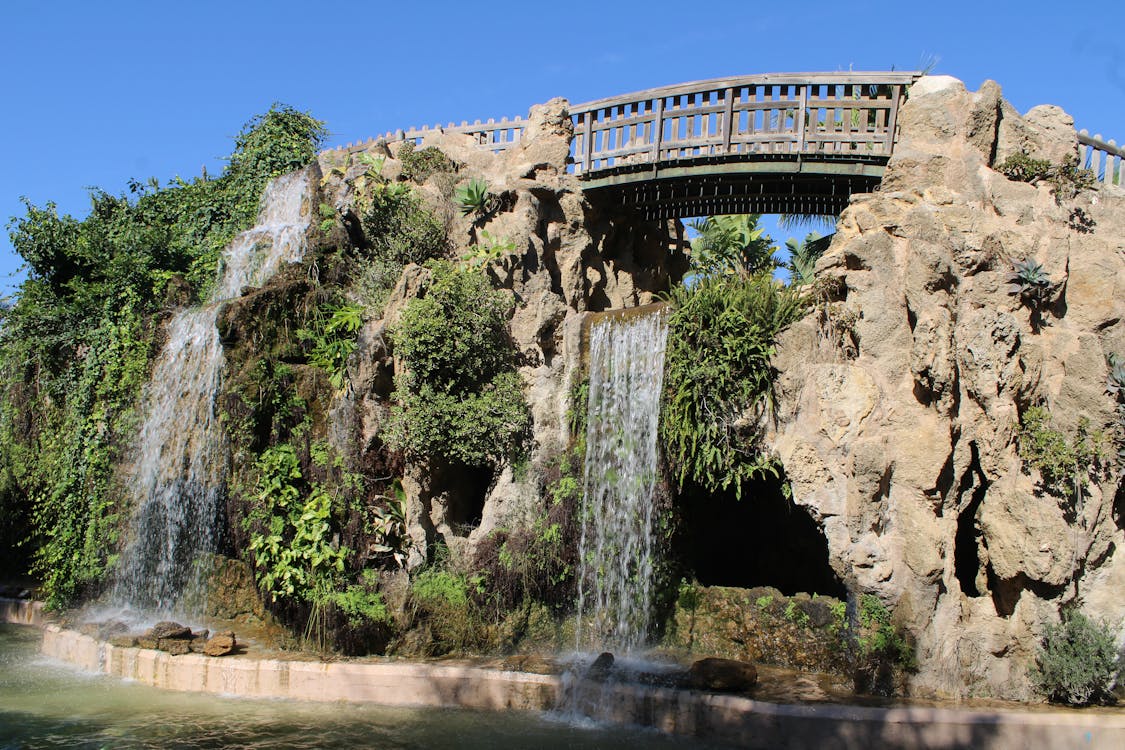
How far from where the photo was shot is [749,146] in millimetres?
14258

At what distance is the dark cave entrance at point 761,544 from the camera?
14.9m

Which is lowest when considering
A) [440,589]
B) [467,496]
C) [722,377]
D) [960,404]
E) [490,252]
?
[440,589]

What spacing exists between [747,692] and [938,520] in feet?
10.1

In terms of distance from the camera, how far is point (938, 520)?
10.9 m

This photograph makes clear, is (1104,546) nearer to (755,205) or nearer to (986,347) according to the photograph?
(986,347)

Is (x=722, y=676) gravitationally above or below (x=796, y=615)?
below

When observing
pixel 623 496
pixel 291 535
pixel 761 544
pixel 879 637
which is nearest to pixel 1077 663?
pixel 879 637

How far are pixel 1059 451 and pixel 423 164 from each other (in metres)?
10.8

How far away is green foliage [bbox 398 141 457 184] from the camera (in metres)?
16.1

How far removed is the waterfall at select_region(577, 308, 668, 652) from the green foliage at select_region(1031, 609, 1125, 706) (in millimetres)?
4864

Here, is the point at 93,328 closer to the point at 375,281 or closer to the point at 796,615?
the point at 375,281

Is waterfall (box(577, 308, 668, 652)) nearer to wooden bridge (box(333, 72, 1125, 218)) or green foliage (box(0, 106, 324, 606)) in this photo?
wooden bridge (box(333, 72, 1125, 218))

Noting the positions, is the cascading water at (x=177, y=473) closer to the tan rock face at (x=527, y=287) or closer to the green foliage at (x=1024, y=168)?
the tan rock face at (x=527, y=287)

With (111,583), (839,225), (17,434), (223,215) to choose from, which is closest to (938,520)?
(839,225)
